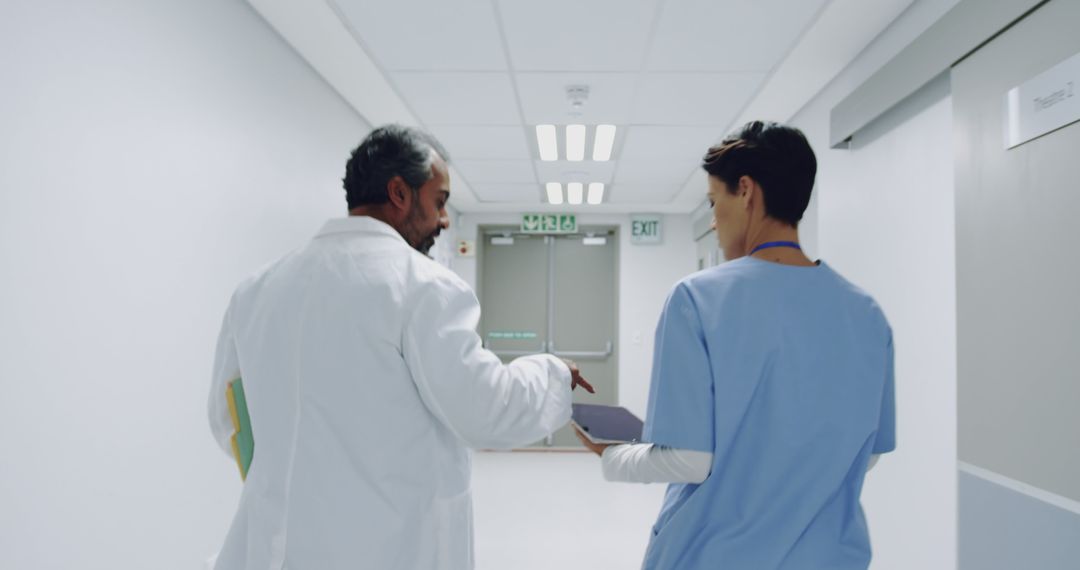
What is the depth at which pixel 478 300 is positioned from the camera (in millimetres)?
2297

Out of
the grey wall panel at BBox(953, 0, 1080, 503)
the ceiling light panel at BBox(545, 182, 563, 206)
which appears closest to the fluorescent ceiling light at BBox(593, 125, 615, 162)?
the ceiling light panel at BBox(545, 182, 563, 206)

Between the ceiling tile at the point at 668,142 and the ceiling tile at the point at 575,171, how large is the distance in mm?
276

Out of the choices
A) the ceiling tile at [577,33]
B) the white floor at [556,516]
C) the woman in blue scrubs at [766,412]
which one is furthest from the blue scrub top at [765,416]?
the white floor at [556,516]

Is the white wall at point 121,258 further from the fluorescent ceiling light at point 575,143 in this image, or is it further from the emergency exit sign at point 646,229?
the emergency exit sign at point 646,229

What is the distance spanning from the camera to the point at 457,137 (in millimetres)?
4219

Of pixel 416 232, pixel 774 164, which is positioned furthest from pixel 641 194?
pixel 774 164

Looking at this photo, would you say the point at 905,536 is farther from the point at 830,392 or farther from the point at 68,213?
the point at 68,213

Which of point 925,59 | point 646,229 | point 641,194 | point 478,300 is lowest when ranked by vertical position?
point 478,300

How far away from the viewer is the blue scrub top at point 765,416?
3.28ft

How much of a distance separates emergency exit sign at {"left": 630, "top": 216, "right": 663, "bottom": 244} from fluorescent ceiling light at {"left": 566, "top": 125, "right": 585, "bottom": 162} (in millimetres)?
2288

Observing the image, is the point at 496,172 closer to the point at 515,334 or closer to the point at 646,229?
the point at 646,229

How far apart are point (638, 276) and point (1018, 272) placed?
17.1 feet

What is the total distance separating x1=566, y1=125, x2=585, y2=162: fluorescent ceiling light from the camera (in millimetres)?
4035

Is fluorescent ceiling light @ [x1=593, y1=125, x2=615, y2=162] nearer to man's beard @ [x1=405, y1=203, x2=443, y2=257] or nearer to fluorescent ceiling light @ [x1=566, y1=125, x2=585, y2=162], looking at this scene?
fluorescent ceiling light @ [x1=566, y1=125, x2=585, y2=162]
